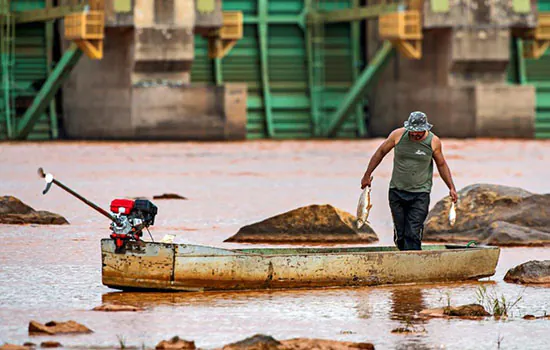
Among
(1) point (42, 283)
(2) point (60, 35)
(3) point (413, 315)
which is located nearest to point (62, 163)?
(2) point (60, 35)

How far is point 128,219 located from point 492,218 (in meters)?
6.94

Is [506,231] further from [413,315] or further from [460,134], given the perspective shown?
[460,134]

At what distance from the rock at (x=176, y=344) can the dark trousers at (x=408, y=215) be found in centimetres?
450

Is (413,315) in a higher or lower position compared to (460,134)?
higher

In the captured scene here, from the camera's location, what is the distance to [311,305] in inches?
527

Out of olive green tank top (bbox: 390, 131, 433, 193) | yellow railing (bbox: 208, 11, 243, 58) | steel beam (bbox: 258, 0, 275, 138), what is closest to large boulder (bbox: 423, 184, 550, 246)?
olive green tank top (bbox: 390, 131, 433, 193)

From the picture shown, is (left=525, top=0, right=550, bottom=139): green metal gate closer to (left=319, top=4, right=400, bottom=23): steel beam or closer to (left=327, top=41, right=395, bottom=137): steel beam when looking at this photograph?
(left=327, top=41, right=395, bottom=137): steel beam

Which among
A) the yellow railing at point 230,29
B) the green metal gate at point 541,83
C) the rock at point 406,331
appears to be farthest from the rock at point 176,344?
the green metal gate at point 541,83

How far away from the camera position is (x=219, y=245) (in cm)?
1841

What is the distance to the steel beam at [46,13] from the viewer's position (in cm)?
4613

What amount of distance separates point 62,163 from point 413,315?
2345cm

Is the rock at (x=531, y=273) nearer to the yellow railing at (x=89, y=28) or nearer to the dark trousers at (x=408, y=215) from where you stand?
the dark trousers at (x=408, y=215)

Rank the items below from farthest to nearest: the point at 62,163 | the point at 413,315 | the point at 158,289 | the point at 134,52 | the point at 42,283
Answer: the point at 134,52
the point at 62,163
the point at 42,283
the point at 158,289
the point at 413,315

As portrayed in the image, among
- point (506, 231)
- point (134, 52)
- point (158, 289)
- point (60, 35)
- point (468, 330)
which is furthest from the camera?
point (60, 35)
